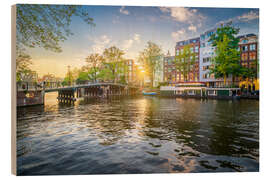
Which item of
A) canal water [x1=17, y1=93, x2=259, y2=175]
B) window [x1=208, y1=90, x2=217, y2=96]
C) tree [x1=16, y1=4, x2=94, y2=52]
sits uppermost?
tree [x1=16, y1=4, x2=94, y2=52]

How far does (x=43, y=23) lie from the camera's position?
4.28m

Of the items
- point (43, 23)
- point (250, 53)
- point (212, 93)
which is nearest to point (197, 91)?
point (212, 93)

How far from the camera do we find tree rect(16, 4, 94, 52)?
3979 mm

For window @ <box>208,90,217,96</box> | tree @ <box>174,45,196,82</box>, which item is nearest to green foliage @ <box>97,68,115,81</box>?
tree @ <box>174,45,196,82</box>

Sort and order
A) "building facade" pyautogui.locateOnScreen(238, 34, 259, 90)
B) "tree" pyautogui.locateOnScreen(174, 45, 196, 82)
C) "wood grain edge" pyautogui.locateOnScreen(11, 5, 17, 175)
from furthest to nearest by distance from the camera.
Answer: "tree" pyautogui.locateOnScreen(174, 45, 196, 82), "building facade" pyautogui.locateOnScreen(238, 34, 259, 90), "wood grain edge" pyautogui.locateOnScreen(11, 5, 17, 175)

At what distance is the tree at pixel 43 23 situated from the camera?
398cm

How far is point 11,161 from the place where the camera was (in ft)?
11.0

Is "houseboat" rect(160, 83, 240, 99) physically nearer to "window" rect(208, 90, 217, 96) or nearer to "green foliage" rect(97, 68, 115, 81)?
"window" rect(208, 90, 217, 96)

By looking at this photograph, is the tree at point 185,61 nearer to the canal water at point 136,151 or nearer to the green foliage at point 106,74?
the green foliage at point 106,74
